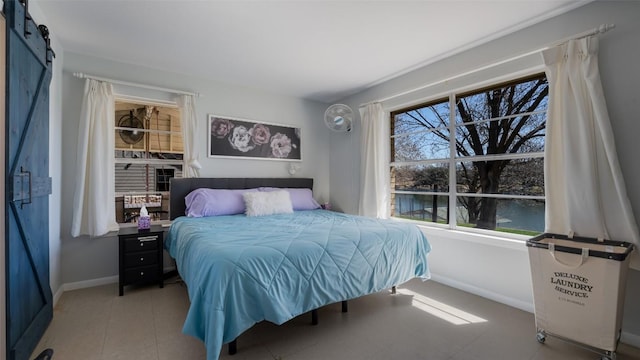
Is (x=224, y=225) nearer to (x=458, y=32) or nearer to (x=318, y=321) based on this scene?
(x=318, y=321)

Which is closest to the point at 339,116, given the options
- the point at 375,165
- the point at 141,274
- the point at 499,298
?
the point at 375,165

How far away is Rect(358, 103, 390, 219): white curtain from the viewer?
379cm

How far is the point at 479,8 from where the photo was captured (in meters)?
2.23

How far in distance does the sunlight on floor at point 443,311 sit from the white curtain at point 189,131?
2953mm

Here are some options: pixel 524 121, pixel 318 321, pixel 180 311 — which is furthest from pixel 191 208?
pixel 524 121

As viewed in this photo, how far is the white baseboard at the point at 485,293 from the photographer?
2.48 metres

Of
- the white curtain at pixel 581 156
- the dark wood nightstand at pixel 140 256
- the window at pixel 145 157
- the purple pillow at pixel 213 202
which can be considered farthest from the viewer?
the window at pixel 145 157

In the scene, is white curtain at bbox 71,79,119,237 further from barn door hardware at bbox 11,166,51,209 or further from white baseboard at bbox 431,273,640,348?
white baseboard at bbox 431,273,640,348

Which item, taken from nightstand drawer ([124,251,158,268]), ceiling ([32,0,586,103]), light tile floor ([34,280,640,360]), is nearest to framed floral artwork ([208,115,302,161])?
ceiling ([32,0,586,103])

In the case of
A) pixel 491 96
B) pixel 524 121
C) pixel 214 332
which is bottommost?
pixel 214 332

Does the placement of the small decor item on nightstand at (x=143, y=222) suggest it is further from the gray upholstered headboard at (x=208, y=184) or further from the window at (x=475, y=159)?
the window at (x=475, y=159)

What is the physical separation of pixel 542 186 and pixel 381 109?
2008mm

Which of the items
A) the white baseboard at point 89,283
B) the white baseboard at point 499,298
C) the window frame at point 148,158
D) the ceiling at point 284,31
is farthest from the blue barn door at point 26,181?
the white baseboard at point 499,298

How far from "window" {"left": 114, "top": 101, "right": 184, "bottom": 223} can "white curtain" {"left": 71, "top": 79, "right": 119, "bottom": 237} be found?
301mm
